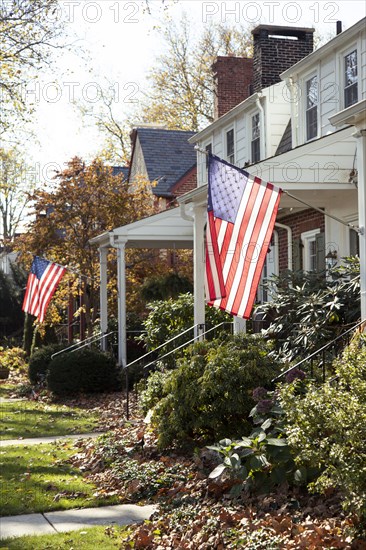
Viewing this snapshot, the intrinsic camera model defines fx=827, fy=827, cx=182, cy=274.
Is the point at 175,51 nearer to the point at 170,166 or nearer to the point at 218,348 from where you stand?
the point at 170,166

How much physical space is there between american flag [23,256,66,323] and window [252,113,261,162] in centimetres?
538

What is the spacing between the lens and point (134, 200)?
23734 mm

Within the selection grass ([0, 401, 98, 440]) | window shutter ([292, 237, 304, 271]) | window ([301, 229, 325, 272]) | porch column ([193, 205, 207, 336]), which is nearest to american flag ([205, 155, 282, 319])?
grass ([0, 401, 98, 440])

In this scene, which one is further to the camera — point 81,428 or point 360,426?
point 81,428

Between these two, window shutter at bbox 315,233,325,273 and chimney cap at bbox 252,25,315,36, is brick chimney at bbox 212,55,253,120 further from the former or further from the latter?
window shutter at bbox 315,233,325,273

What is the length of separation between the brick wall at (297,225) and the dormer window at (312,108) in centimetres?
170

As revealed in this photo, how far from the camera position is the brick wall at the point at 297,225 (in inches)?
651

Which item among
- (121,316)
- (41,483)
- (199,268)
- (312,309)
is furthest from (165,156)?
(41,483)

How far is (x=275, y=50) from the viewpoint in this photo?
20.4m

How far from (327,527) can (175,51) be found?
37.7 m

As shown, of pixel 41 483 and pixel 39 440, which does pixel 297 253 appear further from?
pixel 41 483

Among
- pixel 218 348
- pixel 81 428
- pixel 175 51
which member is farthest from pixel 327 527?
pixel 175 51

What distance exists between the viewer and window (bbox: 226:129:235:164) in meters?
21.6

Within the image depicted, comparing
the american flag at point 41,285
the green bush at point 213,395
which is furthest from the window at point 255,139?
the green bush at point 213,395
